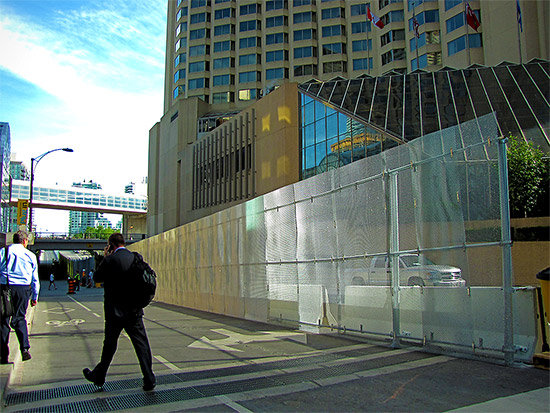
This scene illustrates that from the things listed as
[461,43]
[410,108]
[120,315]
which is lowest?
[120,315]

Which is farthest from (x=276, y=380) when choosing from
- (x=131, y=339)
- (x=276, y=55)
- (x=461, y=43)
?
(x=276, y=55)

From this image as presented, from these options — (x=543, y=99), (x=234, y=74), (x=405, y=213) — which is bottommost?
(x=405, y=213)

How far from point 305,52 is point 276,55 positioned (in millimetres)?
4318

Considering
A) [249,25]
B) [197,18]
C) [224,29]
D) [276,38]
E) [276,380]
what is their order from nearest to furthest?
[276,380]
[276,38]
[249,25]
[224,29]
[197,18]

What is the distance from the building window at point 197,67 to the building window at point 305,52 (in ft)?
45.3

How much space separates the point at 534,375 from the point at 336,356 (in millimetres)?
2671

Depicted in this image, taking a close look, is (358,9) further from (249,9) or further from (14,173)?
(14,173)

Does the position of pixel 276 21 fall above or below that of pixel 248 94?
above

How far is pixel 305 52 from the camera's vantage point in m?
66.5

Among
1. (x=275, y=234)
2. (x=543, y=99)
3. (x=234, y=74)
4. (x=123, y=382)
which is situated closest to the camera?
(x=123, y=382)

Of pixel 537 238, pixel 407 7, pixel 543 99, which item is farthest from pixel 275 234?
pixel 407 7

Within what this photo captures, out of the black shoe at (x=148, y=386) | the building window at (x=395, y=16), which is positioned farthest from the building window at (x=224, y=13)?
the black shoe at (x=148, y=386)

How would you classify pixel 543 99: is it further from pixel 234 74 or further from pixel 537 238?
pixel 234 74

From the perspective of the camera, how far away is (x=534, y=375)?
5.59 m
